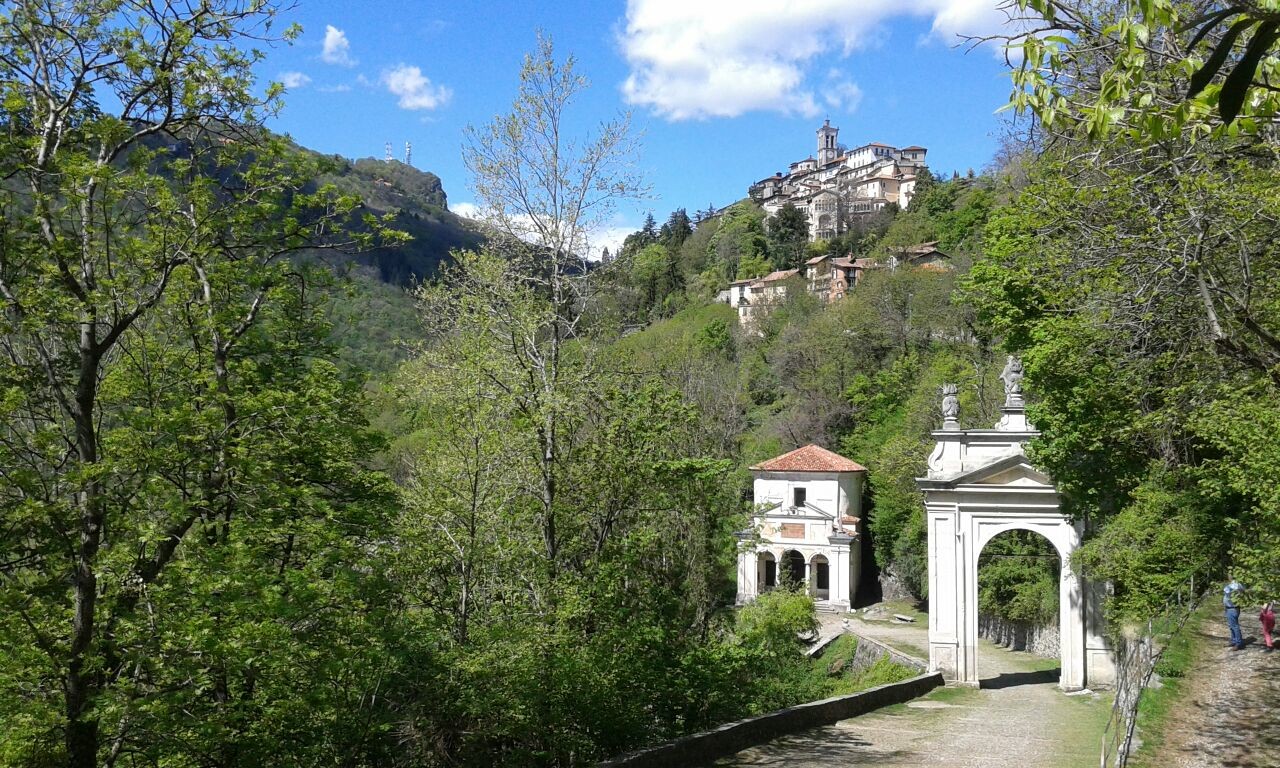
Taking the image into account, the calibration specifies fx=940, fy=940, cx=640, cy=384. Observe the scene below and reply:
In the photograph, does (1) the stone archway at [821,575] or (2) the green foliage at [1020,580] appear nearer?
(2) the green foliage at [1020,580]

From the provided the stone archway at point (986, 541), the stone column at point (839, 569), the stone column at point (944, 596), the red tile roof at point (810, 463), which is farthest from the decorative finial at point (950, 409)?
the red tile roof at point (810, 463)

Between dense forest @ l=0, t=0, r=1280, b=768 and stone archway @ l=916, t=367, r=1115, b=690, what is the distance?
9.38 ft

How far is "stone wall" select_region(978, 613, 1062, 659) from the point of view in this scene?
27703 millimetres

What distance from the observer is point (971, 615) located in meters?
22.0

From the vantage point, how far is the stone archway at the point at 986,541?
69.8 feet

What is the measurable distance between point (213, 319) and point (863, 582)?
41.9 metres

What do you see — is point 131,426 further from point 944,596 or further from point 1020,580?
point 1020,580

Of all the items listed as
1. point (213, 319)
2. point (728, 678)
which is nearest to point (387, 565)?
point (213, 319)

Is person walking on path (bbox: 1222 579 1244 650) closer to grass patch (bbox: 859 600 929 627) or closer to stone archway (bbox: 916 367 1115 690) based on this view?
stone archway (bbox: 916 367 1115 690)

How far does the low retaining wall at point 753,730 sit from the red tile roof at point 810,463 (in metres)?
26.2

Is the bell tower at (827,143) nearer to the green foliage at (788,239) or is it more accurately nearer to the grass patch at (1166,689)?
the green foliage at (788,239)

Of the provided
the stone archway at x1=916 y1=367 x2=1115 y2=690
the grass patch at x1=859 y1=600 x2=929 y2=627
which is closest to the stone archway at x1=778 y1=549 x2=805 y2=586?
the grass patch at x1=859 y1=600 x2=929 y2=627

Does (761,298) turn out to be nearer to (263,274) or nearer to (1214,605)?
(1214,605)

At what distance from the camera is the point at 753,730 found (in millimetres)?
12344
